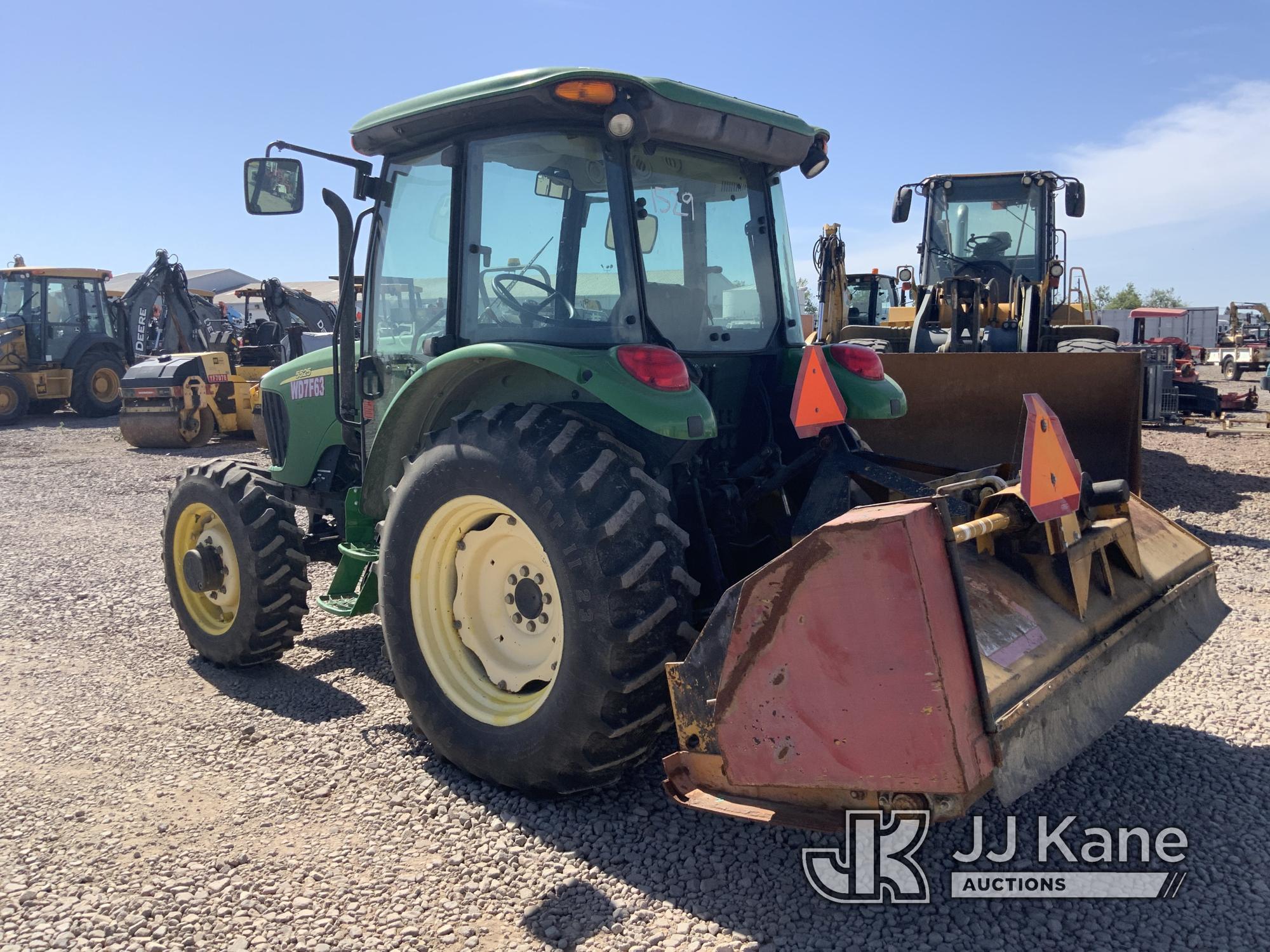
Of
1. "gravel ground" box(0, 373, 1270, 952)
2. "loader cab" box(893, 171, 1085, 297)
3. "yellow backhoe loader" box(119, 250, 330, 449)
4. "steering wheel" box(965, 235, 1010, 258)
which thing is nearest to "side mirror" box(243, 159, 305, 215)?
"gravel ground" box(0, 373, 1270, 952)

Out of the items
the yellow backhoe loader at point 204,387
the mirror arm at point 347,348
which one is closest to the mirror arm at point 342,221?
the mirror arm at point 347,348

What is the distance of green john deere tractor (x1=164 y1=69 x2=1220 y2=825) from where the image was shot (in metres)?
2.38

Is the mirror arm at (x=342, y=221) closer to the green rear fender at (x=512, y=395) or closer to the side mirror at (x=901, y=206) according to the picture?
the green rear fender at (x=512, y=395)

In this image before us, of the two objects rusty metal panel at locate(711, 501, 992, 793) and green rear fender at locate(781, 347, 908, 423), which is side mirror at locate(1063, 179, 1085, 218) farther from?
rusty metal panel at locate(711, 501, 992, 793)

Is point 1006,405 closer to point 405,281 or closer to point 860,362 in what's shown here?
point 860,362

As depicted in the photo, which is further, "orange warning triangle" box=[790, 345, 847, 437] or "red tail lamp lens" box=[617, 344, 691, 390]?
"orange warning triangle" box=[790, 345, 847, 437]

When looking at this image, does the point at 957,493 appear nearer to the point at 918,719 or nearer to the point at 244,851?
the point at 918,719

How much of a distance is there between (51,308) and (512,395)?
18.3 m

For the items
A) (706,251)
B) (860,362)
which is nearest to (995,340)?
(860,362)

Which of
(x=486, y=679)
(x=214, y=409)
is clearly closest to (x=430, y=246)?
(x=486, y=679)

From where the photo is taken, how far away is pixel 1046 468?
2748mm

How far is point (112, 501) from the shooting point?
9.81m

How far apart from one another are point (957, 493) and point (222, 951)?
2.46m

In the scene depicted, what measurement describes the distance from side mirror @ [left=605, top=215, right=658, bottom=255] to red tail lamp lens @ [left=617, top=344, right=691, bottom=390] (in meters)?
0.47
